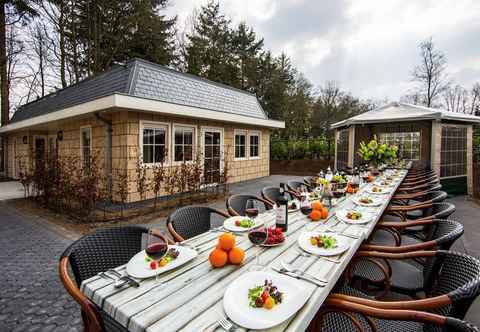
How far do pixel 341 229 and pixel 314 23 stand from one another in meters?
8.58

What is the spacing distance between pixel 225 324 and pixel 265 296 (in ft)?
0.62

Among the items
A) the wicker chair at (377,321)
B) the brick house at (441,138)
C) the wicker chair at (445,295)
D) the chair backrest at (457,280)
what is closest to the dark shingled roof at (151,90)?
the brick house at (441,138)

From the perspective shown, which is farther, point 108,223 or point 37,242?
point 108,223

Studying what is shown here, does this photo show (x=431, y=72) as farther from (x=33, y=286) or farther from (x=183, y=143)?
(x=33, y=286)

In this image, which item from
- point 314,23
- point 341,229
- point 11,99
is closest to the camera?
point 341,229

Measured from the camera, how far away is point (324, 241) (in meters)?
1.51

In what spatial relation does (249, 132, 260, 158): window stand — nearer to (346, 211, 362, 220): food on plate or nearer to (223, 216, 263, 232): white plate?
(346, 211, 362, 220): food on plate

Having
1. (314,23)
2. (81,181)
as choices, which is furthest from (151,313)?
(314,23)

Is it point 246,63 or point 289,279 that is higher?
point 246,63

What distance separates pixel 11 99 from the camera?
1279 cm

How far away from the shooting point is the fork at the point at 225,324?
837 mm

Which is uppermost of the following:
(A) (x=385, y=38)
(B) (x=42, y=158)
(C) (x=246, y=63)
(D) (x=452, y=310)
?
(C) (x=246, y=63)

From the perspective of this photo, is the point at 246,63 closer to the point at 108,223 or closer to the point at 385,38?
the point at 385,38

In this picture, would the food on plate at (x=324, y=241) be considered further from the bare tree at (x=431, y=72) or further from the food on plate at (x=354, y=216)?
the bare tree at (x=431, y=72)
